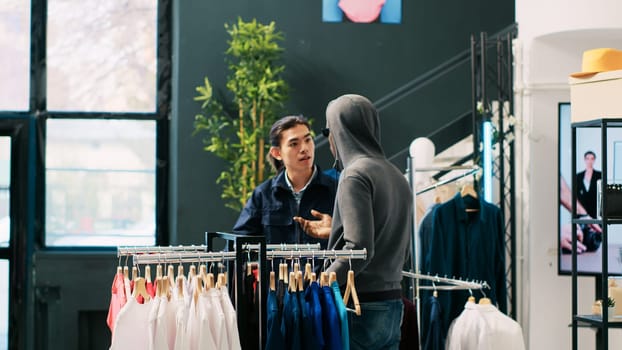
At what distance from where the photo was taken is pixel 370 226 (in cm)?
372

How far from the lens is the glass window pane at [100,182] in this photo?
26.6 ft

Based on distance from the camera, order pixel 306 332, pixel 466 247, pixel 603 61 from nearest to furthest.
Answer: pixel 306 332 < pixel 603 61 < pixel 466 247

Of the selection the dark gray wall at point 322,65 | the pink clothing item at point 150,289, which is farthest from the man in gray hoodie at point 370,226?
the dark gray wall at point 322,65

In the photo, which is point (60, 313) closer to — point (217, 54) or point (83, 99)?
point (83, 99)

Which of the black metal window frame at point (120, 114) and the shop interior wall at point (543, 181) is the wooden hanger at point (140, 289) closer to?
the shop interior wall at point (543, 181)

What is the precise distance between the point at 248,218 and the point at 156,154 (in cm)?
327

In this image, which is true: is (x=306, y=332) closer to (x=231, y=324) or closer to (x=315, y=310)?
(x=315, y=310)

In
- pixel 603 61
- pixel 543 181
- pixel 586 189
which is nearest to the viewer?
pixel 603 61

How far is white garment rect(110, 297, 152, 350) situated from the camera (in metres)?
3.45

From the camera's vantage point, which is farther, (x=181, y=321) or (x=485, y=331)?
(x=485, y=331)

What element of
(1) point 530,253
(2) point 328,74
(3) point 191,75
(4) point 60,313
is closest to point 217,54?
(3) point 191,75

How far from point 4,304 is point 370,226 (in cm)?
527

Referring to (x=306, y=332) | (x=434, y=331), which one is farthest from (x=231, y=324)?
(x=434, y=331)

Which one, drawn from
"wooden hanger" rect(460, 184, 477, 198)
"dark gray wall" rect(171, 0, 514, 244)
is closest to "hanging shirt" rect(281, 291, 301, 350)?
"wooden hanger" rect(460, 184, 477, 198)
